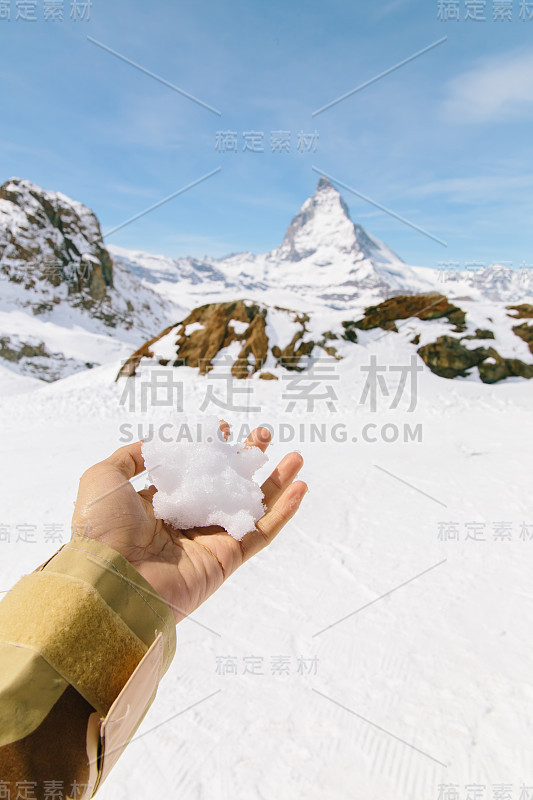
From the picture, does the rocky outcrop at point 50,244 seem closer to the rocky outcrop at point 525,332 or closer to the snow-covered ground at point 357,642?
the rocky outcrop at point 525,332

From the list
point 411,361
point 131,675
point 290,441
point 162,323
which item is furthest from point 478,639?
point 162,323

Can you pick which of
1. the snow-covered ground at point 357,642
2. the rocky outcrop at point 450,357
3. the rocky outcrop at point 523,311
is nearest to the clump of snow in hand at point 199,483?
the snow-covered ground at point 357,642

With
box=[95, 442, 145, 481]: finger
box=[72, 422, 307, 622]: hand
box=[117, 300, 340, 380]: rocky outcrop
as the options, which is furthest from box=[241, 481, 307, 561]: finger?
box=[117, 300, 340, 380]: rocky outcrop

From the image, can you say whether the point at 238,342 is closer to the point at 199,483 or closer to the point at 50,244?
the point at 199,483

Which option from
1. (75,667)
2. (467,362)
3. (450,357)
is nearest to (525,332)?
(467,362)

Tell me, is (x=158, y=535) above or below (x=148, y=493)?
below

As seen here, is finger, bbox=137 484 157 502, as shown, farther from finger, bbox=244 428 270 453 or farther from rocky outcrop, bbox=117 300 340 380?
rocky outcrop, bbox=117 300 340 380
